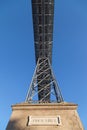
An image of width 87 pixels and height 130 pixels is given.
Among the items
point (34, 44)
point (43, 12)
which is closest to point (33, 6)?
point (43, 12)

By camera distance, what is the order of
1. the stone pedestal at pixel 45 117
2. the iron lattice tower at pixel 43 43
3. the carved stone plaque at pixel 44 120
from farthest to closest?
the iron lattice tower at pixel 43 43
the carved stone plaque at pixel 44 120
the stone pedestal at pixel 45 117

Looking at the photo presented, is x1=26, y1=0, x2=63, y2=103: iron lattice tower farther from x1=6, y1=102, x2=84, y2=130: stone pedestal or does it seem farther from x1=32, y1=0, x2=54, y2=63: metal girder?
x1=6, y1=102, x2=84, y2=130: stone pedestal

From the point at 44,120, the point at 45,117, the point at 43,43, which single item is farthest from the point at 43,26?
the point at 44,120

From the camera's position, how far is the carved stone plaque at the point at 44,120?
8526 millimetres

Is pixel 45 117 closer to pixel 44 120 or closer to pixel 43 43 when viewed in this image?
pixel 44 120

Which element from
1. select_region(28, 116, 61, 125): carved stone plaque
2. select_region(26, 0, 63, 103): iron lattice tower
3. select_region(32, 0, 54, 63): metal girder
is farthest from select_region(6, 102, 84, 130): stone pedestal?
select_region(32, 0, 54, 63): metal girder

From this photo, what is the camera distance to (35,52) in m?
20.1

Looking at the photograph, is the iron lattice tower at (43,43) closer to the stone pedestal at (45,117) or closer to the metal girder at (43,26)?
the metal girder at (43,26)

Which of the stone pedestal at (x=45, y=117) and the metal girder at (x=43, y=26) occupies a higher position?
the metal girder at (x=43, y=26)

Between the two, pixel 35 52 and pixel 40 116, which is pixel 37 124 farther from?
pixel 35 52

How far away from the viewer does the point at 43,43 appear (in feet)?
61.6

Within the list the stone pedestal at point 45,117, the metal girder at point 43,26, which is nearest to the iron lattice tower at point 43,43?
the metal girder at point 43,26

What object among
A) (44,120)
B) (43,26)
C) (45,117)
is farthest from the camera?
(43,26)

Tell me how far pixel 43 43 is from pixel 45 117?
10898 millimetres
